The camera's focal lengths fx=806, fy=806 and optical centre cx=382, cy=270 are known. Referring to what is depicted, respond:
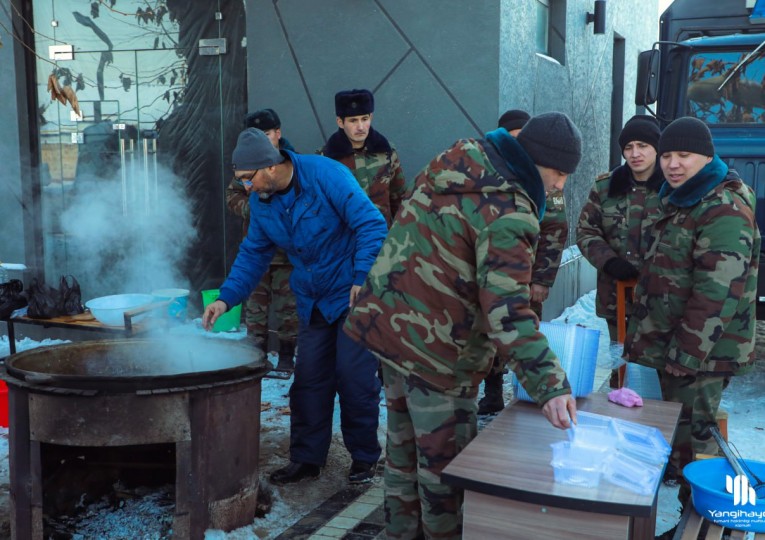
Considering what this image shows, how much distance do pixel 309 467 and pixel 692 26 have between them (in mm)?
5665

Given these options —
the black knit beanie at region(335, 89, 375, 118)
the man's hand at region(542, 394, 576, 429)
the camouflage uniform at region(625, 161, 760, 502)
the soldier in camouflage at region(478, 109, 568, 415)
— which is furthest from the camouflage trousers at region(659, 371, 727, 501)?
the black knit beanie at region(335, 89, 375, 118)

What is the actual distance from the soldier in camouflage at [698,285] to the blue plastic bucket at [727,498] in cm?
61

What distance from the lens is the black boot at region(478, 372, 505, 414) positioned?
231 inches

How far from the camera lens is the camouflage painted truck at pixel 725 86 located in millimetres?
6738

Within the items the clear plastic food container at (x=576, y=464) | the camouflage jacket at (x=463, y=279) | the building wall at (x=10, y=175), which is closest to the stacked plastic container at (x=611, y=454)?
the clear plastic food container at (x=576, y=464)

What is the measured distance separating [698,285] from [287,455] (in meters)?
2.70

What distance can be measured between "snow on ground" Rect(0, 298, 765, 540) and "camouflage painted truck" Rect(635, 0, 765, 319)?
0.86 metres

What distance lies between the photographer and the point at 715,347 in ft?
13.1

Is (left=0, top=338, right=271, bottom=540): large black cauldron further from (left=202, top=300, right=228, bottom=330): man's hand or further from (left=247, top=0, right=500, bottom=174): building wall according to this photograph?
(left=247, top=0, right=500, bottom=174): building wall

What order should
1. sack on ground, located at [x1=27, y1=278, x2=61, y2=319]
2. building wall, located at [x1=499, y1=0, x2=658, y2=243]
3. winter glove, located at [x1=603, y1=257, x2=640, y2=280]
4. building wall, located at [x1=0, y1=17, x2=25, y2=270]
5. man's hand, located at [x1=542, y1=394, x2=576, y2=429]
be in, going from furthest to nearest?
1. building wall, located at [x1=0, y1=17, x2=25, y2=270]
2. building wall, located at [x1=499, y1=0, x2=658, y2=243]
3. sack on ground, located at [x1=27, y1=278, x2=61, y2=319]
4. winter glove, located at [x1=603, y1=257, x2=640, y2=280]
5. man's hand, located at [x1=542, y1=394, x2=576, y2=429]

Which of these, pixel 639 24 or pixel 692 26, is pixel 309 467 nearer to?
pixel 692 26

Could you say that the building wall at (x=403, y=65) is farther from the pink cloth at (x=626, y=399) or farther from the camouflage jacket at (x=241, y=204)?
the pink cloth at (x=626, y=399)

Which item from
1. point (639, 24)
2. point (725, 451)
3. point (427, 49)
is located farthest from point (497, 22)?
point (639, 24)

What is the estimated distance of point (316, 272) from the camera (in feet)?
14.5
